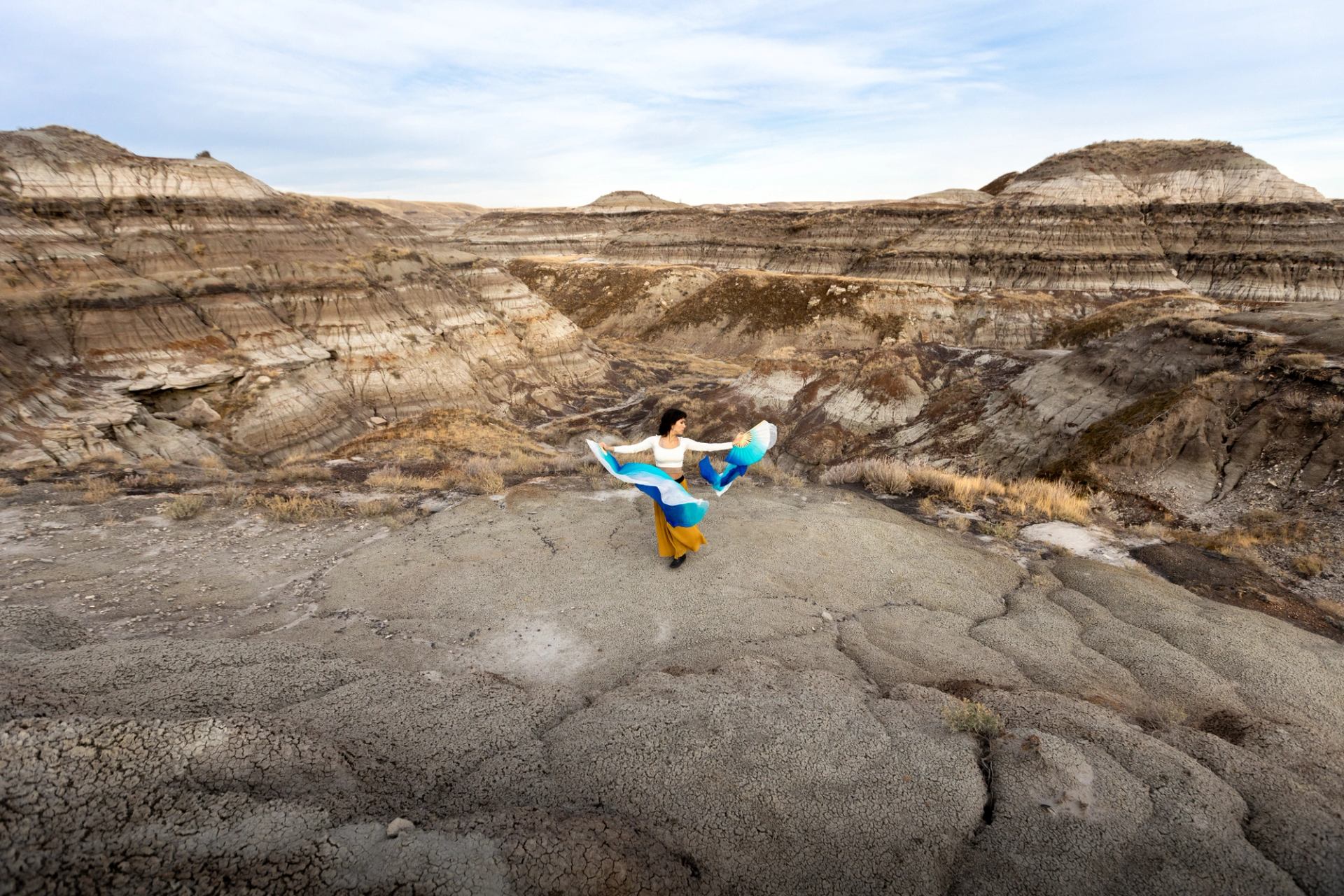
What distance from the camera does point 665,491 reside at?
6273 mm

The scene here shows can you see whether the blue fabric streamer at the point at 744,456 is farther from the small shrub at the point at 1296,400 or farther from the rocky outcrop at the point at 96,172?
the rocky outcrop at the point at 96,172

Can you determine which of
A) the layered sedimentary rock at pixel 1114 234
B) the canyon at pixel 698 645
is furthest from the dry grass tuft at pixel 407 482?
the layered sedimentary rock at pixel 1114 234

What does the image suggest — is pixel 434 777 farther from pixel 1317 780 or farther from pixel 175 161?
pixel 175 161

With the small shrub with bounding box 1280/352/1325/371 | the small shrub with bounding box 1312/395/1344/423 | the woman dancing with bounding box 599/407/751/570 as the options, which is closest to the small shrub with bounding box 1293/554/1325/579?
the small shrub with bounding box 1312/395/1344/423


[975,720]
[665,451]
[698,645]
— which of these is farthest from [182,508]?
[975,720]

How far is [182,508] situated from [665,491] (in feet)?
21.4

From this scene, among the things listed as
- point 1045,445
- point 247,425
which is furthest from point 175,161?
point 1045,445

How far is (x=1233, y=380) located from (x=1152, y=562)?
698 cm

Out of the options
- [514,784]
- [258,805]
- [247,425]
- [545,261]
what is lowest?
[247,425]

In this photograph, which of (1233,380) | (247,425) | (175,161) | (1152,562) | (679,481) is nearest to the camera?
(679,481)

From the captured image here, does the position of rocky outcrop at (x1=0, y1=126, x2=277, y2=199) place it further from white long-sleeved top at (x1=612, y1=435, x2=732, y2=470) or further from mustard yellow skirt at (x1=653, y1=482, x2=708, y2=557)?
mustard yellow skirt at (x1=653, y1=482, x2=708, y2=557)

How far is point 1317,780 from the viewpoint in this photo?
3.49m

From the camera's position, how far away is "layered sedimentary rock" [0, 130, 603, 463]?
18.0 metres

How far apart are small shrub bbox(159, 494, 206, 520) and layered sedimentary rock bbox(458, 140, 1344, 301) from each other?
1910 inches
